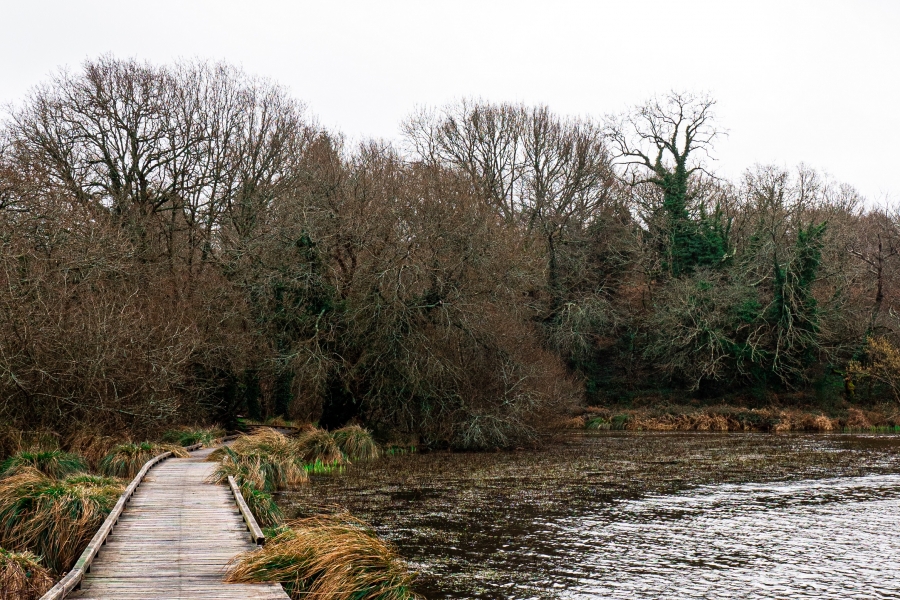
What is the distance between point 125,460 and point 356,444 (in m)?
7.71

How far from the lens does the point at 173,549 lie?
9.55 meters

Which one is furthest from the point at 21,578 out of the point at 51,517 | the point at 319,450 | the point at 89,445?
the point at 319,450

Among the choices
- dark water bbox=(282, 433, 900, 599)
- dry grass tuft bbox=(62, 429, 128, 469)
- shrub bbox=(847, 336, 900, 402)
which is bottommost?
dark water bbox=(282, 433, 900, 599)

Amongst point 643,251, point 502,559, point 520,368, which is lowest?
point 502,559

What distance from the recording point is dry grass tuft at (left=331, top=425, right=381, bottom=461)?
78.4ft

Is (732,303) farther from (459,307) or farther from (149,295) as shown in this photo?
(149,295)

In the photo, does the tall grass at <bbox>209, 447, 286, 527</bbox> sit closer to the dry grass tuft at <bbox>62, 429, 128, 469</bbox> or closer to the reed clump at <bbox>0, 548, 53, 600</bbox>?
the dry grass tuft at <bbox>62, 429, 128, 469</bbox>

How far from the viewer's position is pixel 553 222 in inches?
1737

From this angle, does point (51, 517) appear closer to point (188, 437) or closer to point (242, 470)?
point (242, 470)

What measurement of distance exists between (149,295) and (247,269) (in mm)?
3441

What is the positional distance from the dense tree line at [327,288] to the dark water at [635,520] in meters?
4.07

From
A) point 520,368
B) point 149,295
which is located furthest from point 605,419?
point 149,295

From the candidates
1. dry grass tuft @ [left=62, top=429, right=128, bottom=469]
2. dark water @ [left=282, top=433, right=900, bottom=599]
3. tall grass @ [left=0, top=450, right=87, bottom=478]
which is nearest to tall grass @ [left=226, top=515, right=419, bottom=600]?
dark water @ [left=282, top=433, right=900, bottom=599]

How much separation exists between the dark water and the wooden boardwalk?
2198 millimetres
